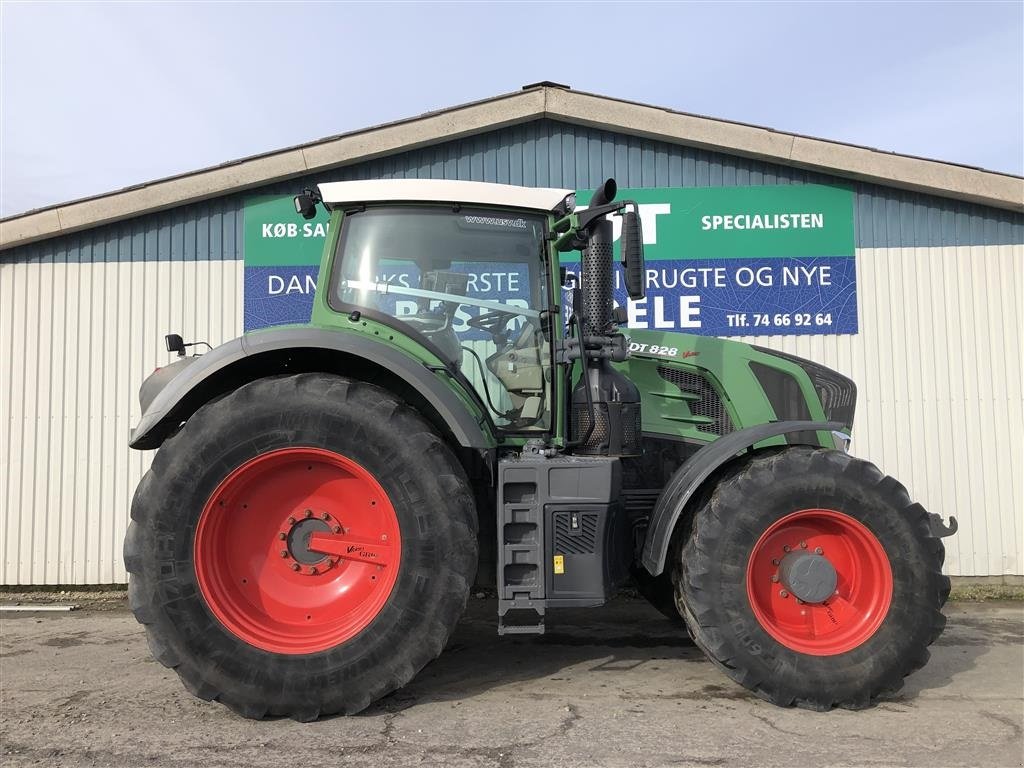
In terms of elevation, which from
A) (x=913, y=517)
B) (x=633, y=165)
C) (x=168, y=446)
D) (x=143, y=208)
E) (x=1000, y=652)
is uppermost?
(x=633, y=165)

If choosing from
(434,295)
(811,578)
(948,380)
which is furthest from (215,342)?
(948,380)

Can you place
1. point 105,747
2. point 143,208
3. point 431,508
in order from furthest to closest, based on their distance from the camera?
point 143,208, point 431,508, point 105,747

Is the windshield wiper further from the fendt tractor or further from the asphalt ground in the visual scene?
the asphalt ground

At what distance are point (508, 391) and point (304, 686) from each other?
5.53 feet

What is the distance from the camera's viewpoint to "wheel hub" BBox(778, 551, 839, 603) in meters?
3.49

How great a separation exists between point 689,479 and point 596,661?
1383 mm

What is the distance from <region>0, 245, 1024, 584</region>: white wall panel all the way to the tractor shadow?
4.92 feet

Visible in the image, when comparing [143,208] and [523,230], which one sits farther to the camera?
A: [143,208]

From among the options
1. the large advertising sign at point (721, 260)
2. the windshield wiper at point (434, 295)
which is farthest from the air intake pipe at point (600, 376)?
the large advertising sign at point (721, 260)

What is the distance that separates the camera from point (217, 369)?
11.1ft

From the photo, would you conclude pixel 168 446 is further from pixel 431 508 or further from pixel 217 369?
pixel 431 508

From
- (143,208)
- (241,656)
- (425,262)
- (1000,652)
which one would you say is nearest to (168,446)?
(241,656)

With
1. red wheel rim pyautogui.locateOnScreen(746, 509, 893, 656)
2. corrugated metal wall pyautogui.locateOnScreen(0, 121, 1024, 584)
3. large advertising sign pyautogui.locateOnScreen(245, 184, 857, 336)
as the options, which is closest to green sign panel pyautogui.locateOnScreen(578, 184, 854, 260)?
large advertising sign pyautogui.locateOnScreen(245, 184, 857, 336)

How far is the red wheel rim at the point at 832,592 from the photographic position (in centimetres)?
345
